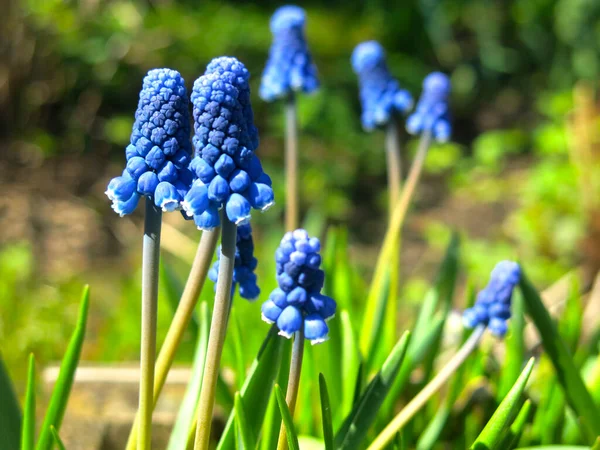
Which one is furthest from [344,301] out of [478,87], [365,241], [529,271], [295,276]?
[478,87]

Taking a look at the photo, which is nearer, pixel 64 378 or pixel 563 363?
pixel 64 378

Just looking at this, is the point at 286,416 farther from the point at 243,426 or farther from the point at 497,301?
the point at 497,301

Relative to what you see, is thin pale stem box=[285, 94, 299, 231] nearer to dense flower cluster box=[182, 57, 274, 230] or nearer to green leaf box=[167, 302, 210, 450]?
green leaf box=[167, 302, 210, 450]

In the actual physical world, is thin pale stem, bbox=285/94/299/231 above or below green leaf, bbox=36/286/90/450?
above

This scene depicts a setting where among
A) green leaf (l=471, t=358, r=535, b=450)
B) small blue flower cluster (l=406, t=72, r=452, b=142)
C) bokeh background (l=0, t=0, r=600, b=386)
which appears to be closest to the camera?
green leaf (l=471, t=358, r=535, b=450)

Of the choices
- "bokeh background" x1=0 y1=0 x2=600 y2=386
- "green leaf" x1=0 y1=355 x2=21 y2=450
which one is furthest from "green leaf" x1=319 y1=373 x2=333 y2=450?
"bokeh background" x1=0 y1=0 x2=600 y2=386

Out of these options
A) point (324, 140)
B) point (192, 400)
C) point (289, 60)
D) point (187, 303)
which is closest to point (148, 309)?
point (187, 303)
